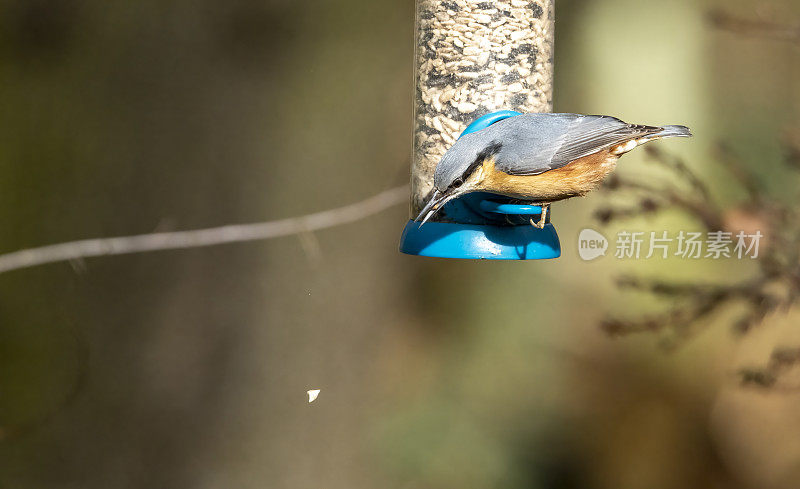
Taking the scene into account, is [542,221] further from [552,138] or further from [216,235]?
[216,235]

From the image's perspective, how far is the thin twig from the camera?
12.8ft

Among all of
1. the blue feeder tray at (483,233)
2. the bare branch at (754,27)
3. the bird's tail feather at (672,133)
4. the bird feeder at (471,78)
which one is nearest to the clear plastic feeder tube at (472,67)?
the bird feeder at (471,78)

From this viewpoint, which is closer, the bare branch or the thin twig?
the bare branch

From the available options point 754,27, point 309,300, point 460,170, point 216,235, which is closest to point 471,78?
point 460,170

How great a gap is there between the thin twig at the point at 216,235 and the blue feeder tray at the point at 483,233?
1666 millimetres

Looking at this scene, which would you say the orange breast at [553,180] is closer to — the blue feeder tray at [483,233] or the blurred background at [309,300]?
the blue feeder tray at [483,233]

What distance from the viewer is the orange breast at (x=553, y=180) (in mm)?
2154

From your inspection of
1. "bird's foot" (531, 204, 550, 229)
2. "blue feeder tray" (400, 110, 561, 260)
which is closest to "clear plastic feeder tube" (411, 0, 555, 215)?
"blue feeder tray" (400, 110, 561, 260)

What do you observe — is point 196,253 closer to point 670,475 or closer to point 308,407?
point 308,407

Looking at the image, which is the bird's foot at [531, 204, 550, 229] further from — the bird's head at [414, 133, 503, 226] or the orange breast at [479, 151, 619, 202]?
the bird's head at [414, 133, 503, 226]

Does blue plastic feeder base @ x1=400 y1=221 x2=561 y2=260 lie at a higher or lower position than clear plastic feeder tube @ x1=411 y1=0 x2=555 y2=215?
lower

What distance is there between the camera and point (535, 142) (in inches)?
84.1

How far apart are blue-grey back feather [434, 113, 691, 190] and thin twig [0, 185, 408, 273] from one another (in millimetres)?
1884

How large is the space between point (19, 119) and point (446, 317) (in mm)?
2166
